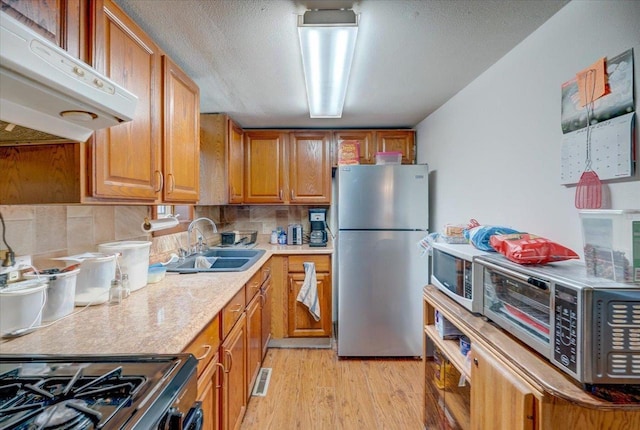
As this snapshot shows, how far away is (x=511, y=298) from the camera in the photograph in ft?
3.48

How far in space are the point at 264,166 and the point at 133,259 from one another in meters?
1.80

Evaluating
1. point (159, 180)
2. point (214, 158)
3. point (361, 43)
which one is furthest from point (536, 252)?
point (214, 158)

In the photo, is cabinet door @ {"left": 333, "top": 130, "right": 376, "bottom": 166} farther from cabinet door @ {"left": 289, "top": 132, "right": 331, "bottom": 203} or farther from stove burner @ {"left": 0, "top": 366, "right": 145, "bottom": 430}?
stove burner @ {"left": 0, "top": 366, "right": 145, "bottom": 430}

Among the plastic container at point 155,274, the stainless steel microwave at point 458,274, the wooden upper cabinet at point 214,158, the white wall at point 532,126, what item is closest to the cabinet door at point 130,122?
the plastic container at point 155,274

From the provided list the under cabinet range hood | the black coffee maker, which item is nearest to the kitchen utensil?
the under cabinet range hood

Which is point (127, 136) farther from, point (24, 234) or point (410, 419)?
point (410, 419)

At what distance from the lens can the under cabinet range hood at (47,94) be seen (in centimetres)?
56

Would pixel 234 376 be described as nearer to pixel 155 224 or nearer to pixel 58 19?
pixel 155 224

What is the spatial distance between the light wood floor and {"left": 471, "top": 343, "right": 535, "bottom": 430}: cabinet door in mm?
767

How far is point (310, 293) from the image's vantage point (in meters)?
2.67

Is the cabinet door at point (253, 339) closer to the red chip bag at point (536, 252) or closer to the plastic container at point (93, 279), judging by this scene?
the plastic container at point (93, 279)

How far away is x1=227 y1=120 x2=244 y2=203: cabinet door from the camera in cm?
265

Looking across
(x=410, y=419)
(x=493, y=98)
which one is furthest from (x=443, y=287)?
(x=493, y=98)

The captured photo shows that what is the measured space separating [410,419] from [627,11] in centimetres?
226
